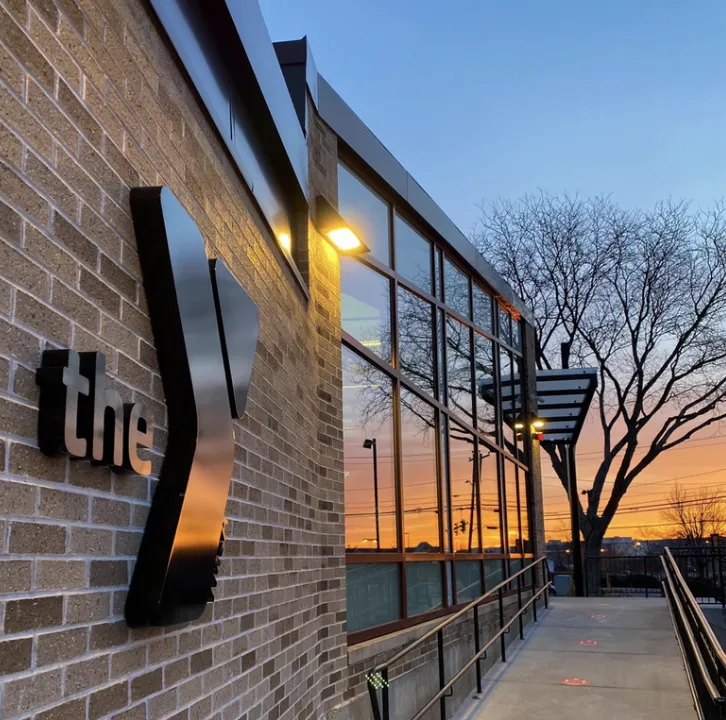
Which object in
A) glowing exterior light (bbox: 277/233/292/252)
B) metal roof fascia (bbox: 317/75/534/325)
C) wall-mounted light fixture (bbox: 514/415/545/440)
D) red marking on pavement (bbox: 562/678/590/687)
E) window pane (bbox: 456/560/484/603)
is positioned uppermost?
metal roof fascia (bbox: 317/75/534/325)

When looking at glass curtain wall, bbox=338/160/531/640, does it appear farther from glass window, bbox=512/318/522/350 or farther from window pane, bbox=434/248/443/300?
glass window, bbox=512/318/522/350

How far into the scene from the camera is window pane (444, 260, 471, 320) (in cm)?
1073

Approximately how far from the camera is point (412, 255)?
9508mm

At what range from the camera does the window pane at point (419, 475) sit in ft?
27.7

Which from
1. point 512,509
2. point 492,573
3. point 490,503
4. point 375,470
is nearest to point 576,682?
point 375,470

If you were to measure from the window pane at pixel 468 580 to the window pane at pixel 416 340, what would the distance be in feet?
7.62

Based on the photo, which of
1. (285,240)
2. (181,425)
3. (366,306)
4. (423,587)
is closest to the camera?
(181,425)

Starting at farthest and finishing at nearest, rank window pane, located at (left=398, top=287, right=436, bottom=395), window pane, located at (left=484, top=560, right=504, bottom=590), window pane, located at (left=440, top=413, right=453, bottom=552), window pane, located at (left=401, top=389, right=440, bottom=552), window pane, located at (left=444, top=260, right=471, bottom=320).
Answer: window pane, located at (left=484, top=560, right=504, bottom=590), window pane, located at (left=444, top=260, right=471, bottom=320), window pane, located at (left=440, top=413, right=453, bottom=552), window pane, located at (left=398, top=287, right=436, bottom=395), window pane, located at (left=401, top=389, right=440, bottom=552)

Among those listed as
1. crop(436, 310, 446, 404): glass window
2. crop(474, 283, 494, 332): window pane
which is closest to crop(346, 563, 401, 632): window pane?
crop(436, 310, 446, 404): glass window

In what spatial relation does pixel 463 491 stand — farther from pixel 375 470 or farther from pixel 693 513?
pixel 693 513

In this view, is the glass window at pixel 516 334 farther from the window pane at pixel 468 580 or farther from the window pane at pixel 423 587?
the window pane at pixel 423 587

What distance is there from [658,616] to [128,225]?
11.6m

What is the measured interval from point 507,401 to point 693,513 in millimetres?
42608

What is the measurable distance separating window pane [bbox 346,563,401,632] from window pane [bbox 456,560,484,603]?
2.16 m
